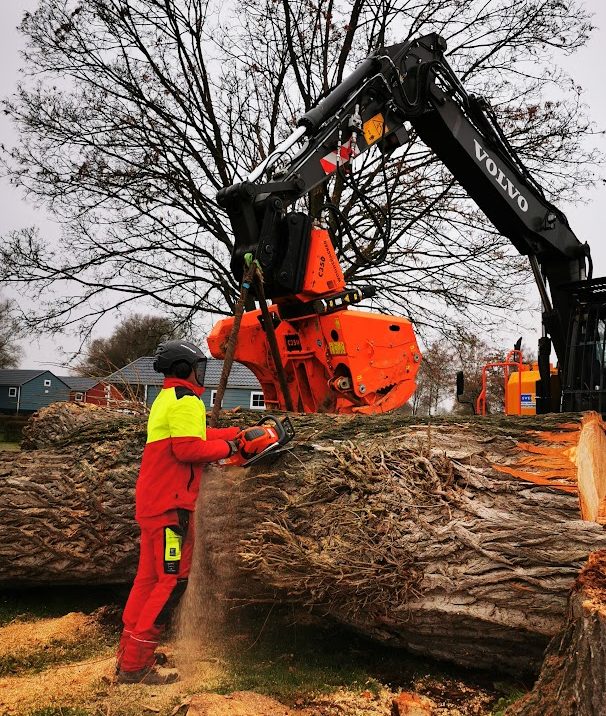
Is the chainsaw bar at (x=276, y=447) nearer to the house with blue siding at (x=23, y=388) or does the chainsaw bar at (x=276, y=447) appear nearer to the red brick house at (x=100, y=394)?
the red brick house at (x=100, y=394)

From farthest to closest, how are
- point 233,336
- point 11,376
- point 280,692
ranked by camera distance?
point 11,376
point 233,336
point 280,692

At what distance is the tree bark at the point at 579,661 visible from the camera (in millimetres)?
2311

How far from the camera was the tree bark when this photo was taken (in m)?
2.31

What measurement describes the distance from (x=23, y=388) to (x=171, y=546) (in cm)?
5320

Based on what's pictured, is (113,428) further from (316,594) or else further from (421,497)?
(421,497)

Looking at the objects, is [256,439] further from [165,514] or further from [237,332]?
[237,332]

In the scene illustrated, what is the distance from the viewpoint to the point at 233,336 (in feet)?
15.2

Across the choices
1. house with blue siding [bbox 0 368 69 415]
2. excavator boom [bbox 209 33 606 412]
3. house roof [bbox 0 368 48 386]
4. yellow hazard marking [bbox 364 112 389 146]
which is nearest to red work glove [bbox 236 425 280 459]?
excavator boom [bbox 209 33 606 412]

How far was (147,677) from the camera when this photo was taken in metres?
3.76

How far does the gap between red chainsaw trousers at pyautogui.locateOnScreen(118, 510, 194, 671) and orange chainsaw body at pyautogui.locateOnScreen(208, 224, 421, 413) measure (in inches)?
92.9

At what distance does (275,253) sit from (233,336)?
1.31 m

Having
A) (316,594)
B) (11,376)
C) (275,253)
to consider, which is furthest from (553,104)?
(11,376)

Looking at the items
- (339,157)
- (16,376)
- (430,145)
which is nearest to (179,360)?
(339,157)

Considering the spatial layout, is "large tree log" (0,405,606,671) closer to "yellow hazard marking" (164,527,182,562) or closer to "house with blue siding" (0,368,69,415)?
"yellow hazard marking" (164,527,182,562)
